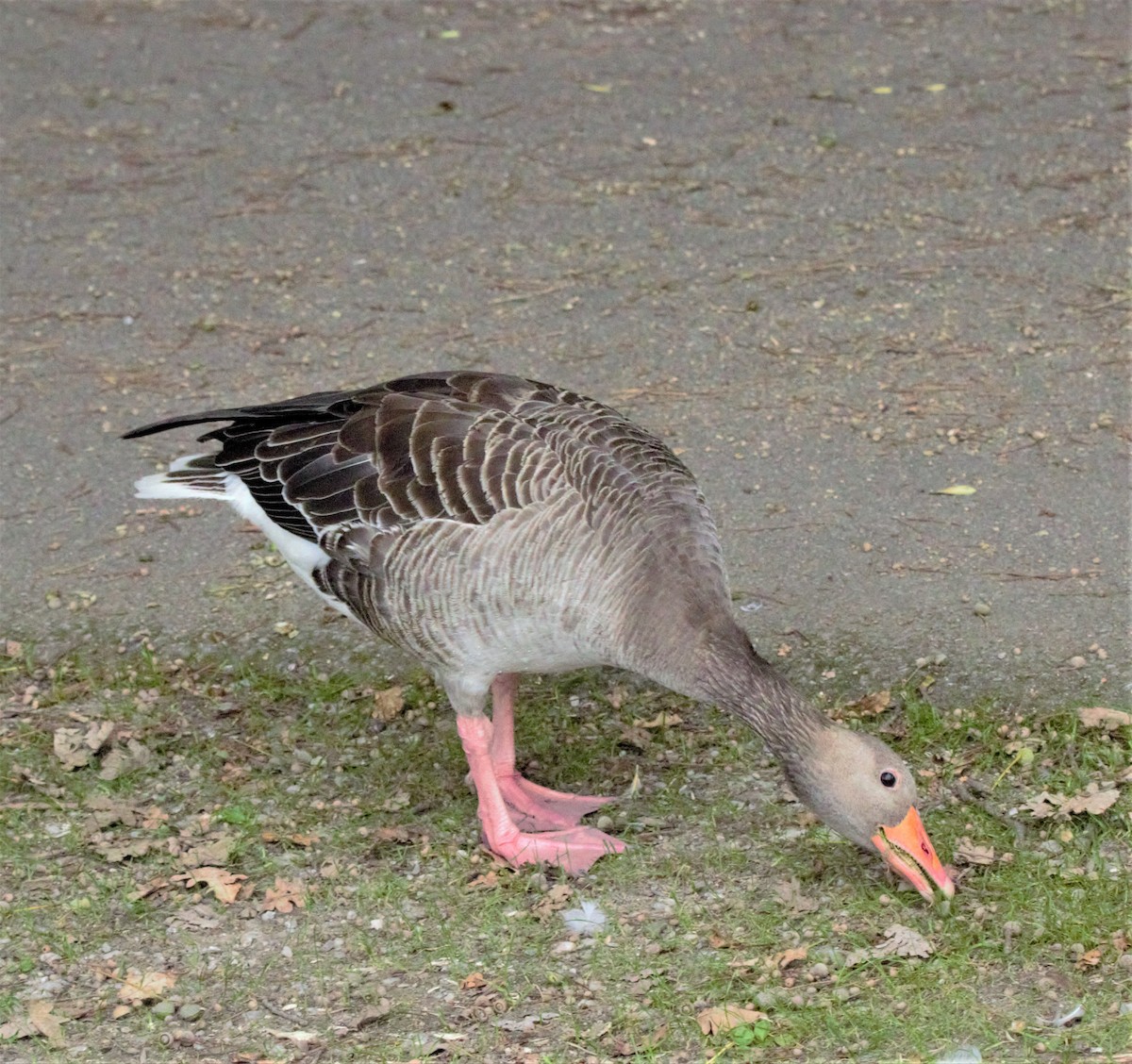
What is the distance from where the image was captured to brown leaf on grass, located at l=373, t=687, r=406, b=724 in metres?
5.56

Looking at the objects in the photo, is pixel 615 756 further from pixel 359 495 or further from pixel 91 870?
pixel 91 870

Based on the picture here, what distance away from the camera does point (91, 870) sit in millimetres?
4797

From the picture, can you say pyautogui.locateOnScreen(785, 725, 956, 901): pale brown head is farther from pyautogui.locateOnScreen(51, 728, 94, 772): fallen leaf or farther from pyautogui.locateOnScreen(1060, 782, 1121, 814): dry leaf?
pyautogui.locateOnScreen(51, 728, 94, 772): fallen leaf

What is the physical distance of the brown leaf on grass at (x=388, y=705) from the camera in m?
5.56

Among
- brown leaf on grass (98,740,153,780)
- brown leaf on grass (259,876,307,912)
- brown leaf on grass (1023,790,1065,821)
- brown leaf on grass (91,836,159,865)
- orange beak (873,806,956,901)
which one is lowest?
brown leaf on grass (98,740,153,780)

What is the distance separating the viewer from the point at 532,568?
4449mm

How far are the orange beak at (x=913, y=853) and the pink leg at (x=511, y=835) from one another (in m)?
0.91

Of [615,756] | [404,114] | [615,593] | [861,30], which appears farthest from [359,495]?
[861,30]

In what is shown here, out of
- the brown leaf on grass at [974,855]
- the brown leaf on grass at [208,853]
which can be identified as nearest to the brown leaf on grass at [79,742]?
the brown leaf on grass at [208,853]

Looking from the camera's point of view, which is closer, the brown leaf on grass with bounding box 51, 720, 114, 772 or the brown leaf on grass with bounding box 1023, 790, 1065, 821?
the brown leaf on grass with bounding box 1023, 790, 1065, 821

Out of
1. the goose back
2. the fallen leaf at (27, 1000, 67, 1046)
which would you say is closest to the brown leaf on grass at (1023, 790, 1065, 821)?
the goose back

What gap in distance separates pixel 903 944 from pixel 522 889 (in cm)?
Answer: 116

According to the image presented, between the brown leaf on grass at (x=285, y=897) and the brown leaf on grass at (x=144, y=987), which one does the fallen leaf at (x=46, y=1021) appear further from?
the brown leaf on grass at (x=285, y=897)

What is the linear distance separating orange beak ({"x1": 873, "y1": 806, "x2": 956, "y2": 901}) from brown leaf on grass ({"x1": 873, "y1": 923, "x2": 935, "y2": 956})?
13cm
